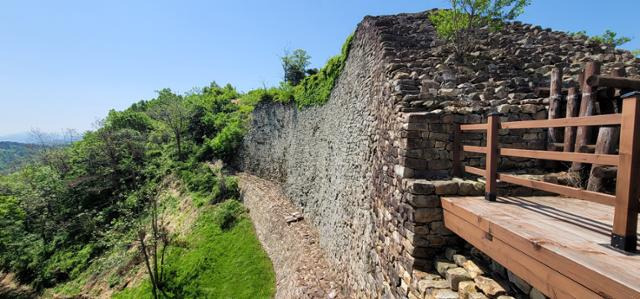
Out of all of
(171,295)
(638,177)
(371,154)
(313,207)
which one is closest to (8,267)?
(171,295)

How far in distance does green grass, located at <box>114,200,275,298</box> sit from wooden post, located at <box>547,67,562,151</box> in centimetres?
877

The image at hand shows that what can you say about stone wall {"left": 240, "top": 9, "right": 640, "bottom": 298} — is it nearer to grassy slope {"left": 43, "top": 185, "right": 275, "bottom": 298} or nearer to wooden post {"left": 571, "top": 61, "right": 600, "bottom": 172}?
wooden post {"left": 571, "top": 61, "right": 600, "bottom": 172}

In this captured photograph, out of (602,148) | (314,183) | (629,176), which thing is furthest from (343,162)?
(629,176)

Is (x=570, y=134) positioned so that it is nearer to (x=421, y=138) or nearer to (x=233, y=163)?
(x=421, y=138)

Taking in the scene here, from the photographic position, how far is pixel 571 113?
12.0ft

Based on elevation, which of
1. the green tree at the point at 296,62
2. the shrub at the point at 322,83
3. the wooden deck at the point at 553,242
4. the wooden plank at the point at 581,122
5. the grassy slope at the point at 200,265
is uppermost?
the green tree at the point at 296,62

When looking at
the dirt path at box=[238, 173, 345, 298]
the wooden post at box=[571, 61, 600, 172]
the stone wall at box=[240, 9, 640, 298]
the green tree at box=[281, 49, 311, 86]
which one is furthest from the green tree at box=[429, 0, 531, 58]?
the green tree at box=[281, 49, 311, 86]

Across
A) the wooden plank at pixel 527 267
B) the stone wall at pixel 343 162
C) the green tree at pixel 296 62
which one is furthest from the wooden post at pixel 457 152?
the green tree at pixel 296 62

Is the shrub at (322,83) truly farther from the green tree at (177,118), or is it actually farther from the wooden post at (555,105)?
the green tree at (177,118)

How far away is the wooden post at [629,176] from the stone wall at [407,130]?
1.67m

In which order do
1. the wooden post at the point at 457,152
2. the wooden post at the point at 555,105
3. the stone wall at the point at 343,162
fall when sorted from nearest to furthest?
the wooden post at the point at 457,152 → the wooden post at the point at 555,105 → the stone wall at the point at 343,162

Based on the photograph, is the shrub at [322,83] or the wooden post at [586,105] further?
the shrub at [322,83]

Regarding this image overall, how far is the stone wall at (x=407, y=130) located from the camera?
3.62 metres

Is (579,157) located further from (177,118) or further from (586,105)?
(177,118)
